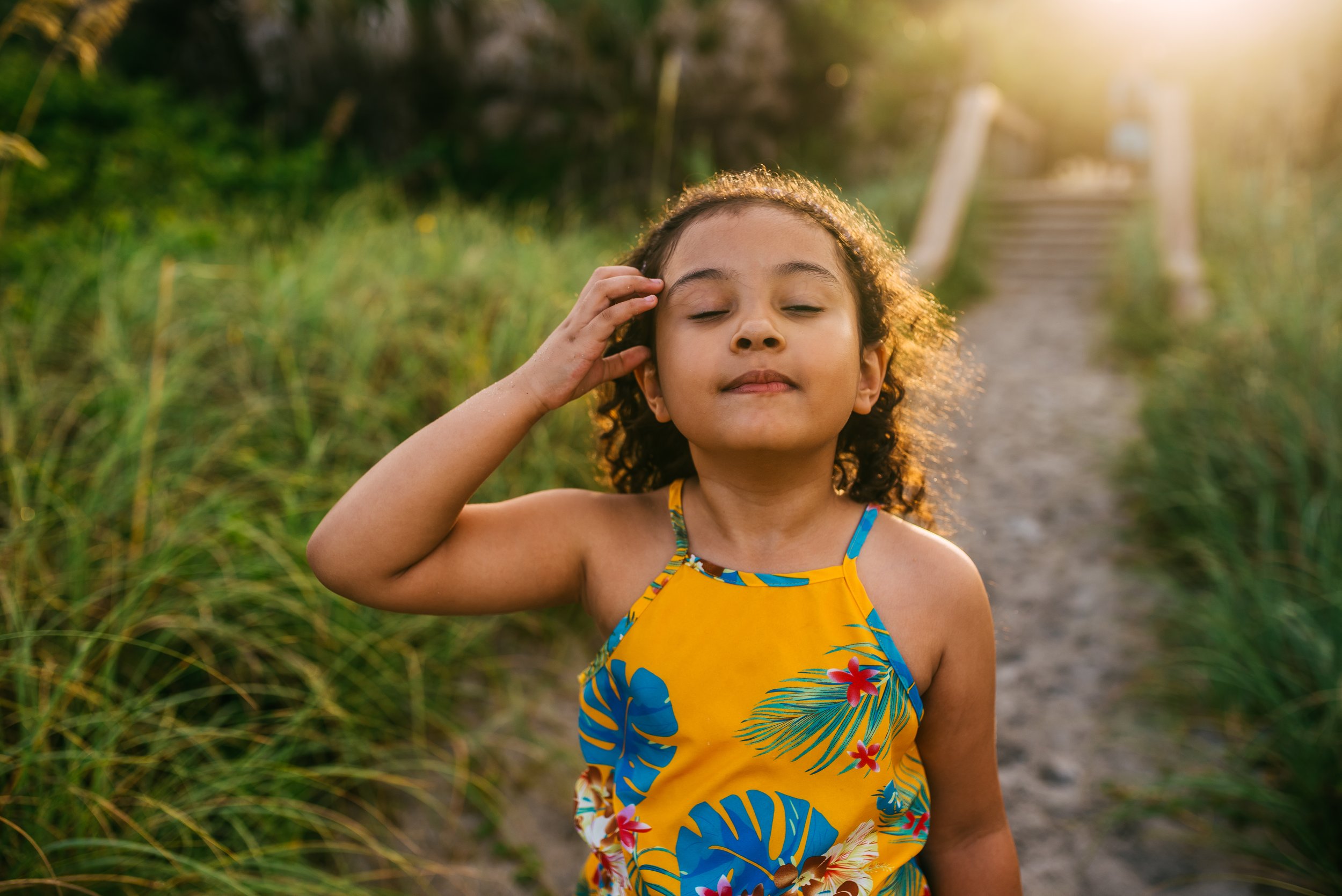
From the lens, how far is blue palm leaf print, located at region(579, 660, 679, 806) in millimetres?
1147

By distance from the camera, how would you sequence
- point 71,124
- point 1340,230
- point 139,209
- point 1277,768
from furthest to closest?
point 71,124 < point 139,209 < point 1340,230 < point 1277,768

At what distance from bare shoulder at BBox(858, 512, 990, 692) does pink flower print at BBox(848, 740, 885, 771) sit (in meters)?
0.11

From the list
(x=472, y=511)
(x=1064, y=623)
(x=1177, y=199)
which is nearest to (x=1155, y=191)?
(x=1177, y=199)

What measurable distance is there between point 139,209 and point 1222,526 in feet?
19.9

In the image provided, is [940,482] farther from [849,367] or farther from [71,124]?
[71,124]

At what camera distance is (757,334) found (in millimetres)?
1062

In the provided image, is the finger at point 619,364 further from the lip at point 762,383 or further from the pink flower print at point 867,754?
the pink flower print at point 867,754

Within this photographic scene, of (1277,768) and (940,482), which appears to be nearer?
(1277,768)

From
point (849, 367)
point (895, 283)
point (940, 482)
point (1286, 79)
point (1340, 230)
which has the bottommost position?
point (940, 482)

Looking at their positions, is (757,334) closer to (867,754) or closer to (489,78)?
(867,754)

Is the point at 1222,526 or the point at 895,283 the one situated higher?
the point at 895,283

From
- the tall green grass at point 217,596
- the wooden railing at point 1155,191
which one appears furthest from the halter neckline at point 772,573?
the wooden railing at point 1155,191

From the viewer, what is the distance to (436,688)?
239 cm

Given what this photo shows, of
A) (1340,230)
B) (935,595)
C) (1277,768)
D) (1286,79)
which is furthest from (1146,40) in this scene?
(935,595)
